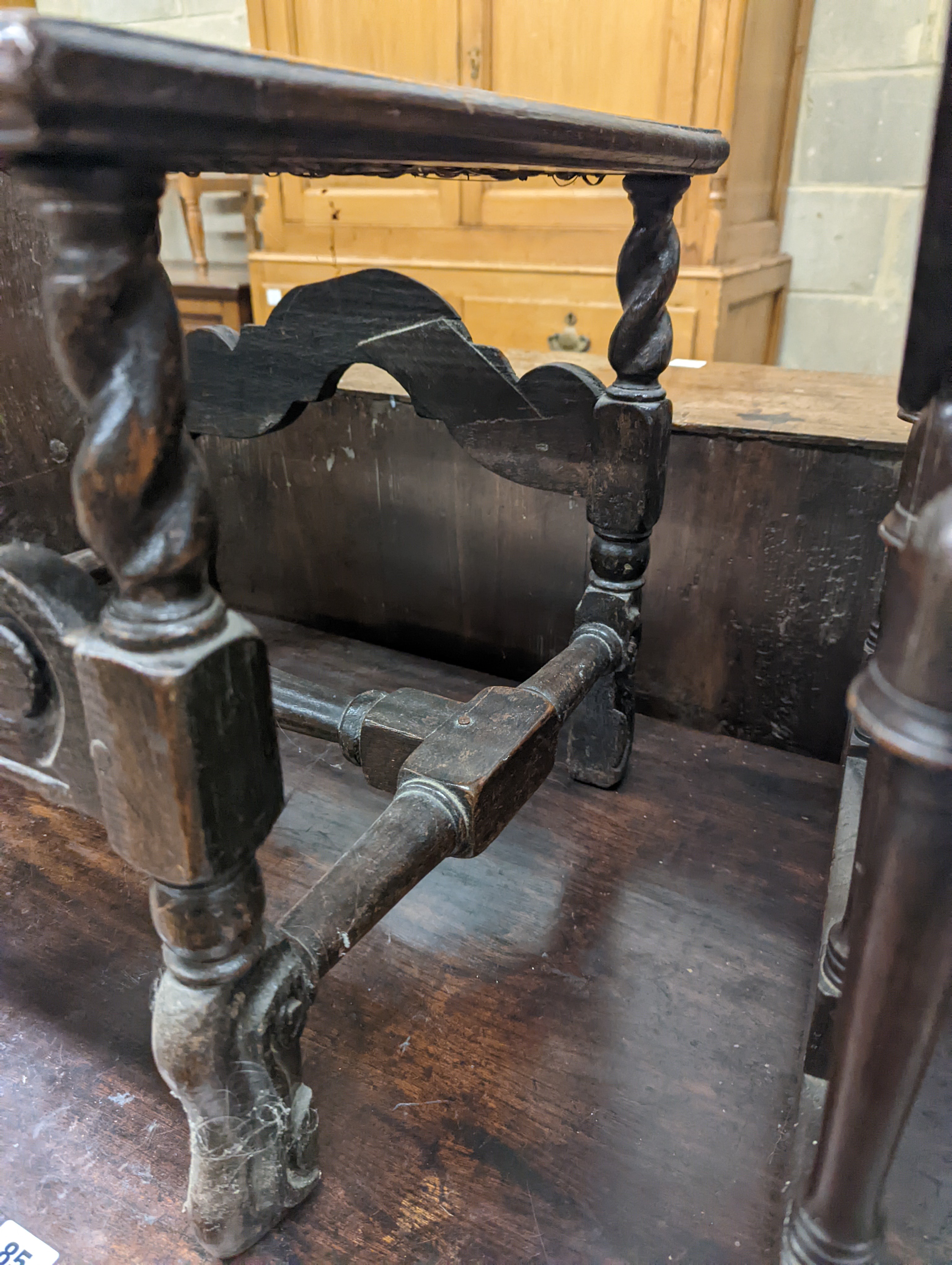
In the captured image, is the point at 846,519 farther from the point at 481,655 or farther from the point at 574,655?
the point at 481,655

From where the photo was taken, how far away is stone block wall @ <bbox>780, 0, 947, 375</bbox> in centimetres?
218

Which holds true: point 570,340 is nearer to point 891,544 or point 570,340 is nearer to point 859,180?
point 859,180

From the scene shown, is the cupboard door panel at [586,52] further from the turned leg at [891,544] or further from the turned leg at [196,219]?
the turned leg at [891,544]

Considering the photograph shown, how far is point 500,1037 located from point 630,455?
0.58 metres

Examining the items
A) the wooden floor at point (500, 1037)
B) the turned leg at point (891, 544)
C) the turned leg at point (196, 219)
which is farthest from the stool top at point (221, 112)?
the turned leg at point (196, 219)

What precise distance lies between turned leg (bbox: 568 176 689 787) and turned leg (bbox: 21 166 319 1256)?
1.86 ft

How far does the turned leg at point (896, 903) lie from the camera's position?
35cm

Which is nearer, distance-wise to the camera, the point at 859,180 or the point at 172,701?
the point at 172,701

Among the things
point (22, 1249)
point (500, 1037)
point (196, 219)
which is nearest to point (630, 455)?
point (500, 1037)

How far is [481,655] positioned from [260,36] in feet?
6.61

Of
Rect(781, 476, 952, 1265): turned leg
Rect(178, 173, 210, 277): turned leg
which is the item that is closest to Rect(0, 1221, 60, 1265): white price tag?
Rect(781, 476, 952, 1265): turned leg

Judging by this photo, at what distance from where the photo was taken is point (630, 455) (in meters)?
0.92

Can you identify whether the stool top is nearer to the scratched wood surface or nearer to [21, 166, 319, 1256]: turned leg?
[21, 166, 319, 1256]: turned leg

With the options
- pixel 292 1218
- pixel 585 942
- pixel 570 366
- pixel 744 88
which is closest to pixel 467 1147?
pixel 292 1218
